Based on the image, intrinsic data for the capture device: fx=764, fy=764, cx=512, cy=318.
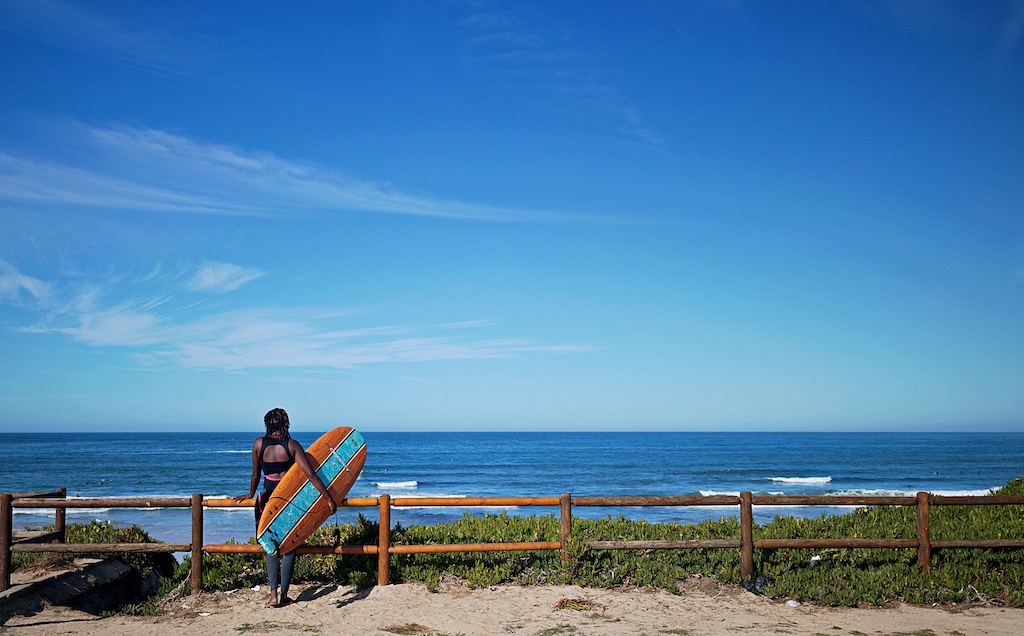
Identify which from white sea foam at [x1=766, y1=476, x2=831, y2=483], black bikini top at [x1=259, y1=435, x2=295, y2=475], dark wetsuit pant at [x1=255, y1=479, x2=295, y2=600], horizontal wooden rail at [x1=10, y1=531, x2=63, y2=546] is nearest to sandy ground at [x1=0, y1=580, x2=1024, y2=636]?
dark wetsuit pant at [x1=255, y1=479, x2=295, y2=600]

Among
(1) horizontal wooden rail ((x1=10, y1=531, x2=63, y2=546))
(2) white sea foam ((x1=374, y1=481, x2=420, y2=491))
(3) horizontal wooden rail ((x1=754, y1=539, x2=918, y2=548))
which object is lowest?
(2) white sea foam ((x1=374, y1=481, x2=420, y2=491))

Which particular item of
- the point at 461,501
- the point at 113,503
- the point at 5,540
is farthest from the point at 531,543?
the point at 5,540

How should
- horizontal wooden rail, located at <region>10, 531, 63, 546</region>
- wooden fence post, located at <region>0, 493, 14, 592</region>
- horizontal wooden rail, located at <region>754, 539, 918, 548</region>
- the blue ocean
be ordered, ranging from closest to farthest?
wooden fence post, located at <region>0, 493, 14, 592</region>
horizontal wooden rail, located at <region>754, 539, 918, 548</region>
horizontal wooden rail, located at <region>10, 531, 63, 546</region>
the blue ocean

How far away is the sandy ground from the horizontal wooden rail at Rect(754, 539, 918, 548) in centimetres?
63

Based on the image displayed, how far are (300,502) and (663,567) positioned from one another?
4352 millimetres

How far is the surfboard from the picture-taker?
315 inches

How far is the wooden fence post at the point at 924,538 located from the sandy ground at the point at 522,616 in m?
0.69

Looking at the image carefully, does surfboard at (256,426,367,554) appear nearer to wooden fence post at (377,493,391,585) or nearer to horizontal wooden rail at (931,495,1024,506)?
wooden fence post at (377,493,391,585)

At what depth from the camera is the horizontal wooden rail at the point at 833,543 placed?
873cm

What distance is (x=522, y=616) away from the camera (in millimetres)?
8055

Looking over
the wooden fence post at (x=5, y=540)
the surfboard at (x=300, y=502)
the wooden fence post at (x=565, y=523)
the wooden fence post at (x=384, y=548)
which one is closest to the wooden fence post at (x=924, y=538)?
the wooden fence post at (x=565, y=523)

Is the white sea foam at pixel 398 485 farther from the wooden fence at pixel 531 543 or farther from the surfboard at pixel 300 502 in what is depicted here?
the surfboard at pixel 300 502

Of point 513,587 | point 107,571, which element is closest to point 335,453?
point 513,587

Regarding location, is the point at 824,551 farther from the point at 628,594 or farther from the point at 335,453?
the point at 335,453
